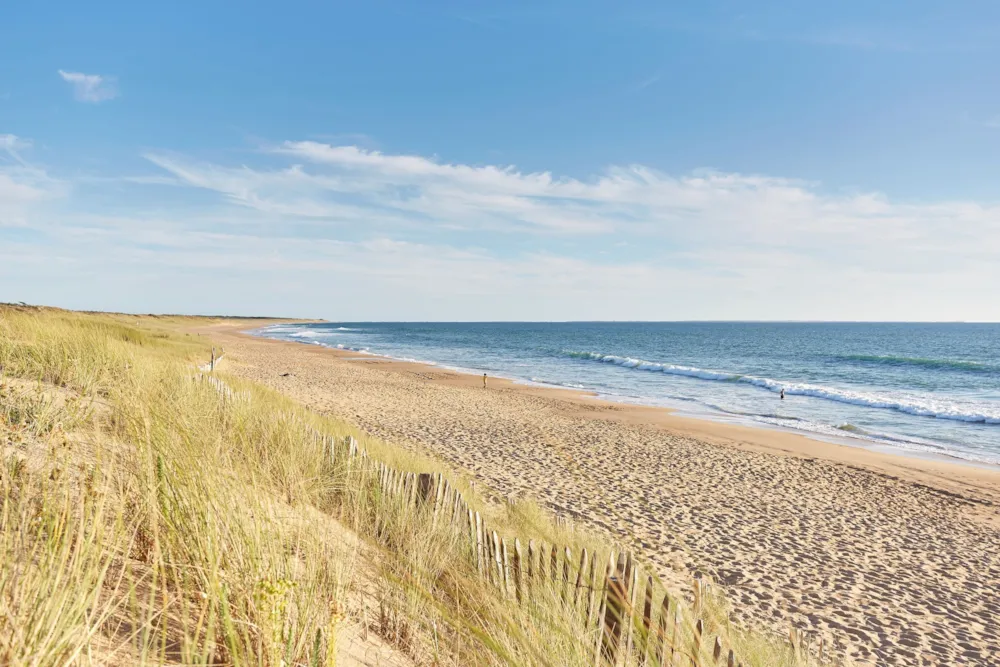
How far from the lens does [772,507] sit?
9781 millimetres

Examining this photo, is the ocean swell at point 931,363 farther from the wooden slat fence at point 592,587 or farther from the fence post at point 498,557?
the fence post at point 498,557

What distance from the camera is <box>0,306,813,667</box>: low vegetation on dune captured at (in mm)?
1921

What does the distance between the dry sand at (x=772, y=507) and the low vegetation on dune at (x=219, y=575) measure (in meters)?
0.99

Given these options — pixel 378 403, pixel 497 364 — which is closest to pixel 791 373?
pixel 497 364

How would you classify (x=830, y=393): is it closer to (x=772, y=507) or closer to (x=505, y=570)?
(x=772, y=507)

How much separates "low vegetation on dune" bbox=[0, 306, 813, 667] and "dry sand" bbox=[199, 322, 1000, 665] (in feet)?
3.26

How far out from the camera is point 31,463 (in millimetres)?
3133

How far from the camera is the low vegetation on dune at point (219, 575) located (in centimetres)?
192

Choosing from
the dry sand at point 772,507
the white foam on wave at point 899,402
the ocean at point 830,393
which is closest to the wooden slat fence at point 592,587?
the dry sand at point 772,507

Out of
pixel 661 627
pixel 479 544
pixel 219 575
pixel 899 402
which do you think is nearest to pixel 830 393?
pixel 899 402

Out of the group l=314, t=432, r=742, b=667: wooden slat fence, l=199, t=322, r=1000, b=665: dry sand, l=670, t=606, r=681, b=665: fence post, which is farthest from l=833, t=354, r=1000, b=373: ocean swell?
l=670, t=606, r=681, b=665: fence post

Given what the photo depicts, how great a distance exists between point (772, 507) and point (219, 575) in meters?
9.65

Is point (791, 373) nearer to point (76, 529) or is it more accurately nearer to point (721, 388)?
point (721, 388)

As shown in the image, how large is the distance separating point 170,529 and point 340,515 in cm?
214
